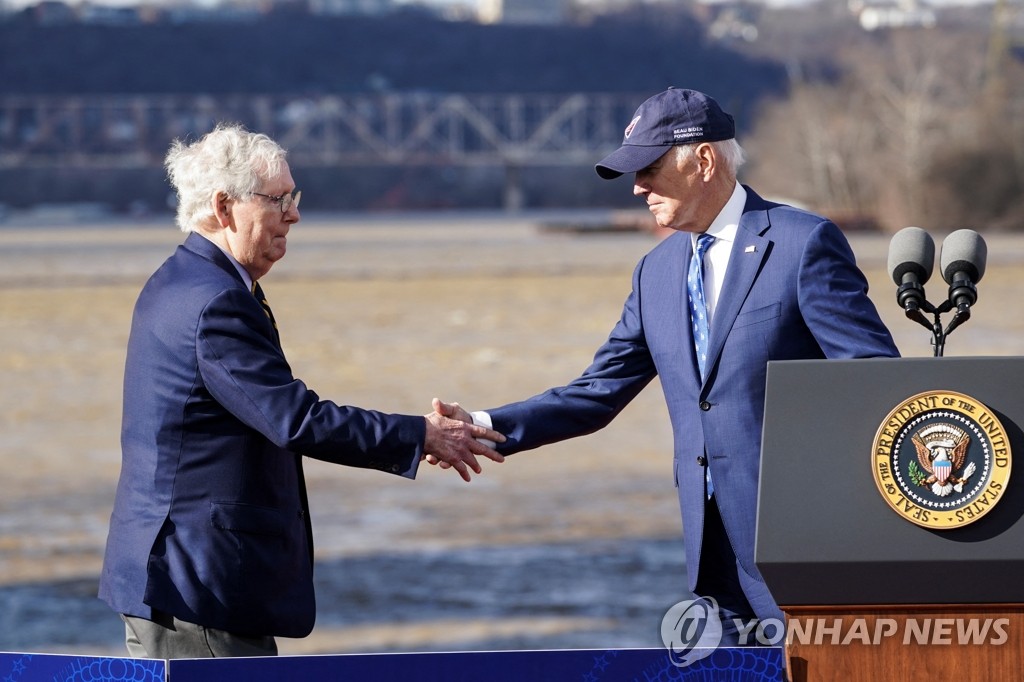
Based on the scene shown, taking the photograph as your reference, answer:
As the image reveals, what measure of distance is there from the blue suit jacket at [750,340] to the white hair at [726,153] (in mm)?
89

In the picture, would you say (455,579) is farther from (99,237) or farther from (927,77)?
(927,77)

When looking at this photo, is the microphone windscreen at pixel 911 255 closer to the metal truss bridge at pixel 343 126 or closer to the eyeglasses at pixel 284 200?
the eyeglasses at pixel 284 200

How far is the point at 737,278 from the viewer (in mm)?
3387

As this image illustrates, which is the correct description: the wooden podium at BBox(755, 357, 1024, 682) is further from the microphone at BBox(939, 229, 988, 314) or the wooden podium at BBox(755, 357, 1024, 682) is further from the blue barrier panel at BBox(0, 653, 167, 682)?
the blue barrier panel at BBox(0, 653, 167, 682)

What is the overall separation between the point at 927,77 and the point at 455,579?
49745mm

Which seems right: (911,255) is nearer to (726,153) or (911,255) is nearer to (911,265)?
A: (911,265)

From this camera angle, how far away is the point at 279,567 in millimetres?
3289

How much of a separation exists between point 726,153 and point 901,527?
123 cm

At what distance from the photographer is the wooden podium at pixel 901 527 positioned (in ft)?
8.13

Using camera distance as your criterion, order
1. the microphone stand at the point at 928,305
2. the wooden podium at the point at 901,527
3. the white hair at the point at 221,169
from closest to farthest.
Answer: the wooden podium at the point at 901,527
the microphone stand at the point at 928,305
the white hair at the point at 221,169

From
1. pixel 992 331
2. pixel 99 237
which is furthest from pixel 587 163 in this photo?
pixel 992 331

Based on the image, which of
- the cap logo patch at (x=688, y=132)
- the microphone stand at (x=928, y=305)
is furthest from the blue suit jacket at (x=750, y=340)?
the cap logo patch at (x=688, y=132)

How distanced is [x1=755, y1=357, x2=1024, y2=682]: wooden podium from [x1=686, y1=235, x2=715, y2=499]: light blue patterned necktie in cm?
89

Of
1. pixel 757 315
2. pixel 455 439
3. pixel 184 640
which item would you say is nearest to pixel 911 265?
pixel 757 315
